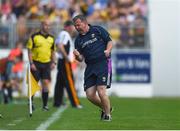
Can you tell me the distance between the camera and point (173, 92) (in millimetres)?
28312

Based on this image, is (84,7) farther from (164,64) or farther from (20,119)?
(20,119)

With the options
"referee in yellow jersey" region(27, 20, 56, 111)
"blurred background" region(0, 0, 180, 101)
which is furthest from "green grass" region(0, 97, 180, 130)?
"blurred background" region(0, 0, 180, 101)

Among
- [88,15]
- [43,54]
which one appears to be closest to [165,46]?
[88,15]

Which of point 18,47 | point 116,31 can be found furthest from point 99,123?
point 116,31

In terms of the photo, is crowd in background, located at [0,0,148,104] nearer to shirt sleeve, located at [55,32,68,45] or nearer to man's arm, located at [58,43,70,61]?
shirt sleeve, located at [55,32,68,45]

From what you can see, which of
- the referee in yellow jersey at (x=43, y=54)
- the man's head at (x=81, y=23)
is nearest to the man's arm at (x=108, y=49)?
the man's head at (x=81, y=23)

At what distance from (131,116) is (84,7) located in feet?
46.3

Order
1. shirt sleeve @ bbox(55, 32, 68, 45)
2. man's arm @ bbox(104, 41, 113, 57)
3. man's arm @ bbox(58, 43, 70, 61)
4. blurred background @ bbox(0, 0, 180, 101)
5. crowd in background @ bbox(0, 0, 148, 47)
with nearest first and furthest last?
1. man's arm @ bbox(104, 41, 113, 57)
2. man's arm @ bbox(58, 43, 70, 61)
3. shirt sleeve @ bbox(55, 32, 68, 45)
4. blurred background @ bbox(0, 0, 180, 101)
5. crowd in background @ bbox(0, 0, 148, 47)

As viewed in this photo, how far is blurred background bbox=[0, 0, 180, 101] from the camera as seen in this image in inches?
1030

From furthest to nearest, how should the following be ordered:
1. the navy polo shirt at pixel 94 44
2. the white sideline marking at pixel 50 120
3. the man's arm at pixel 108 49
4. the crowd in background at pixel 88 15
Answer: the crowd in background at pixel 88 15 → the navy polo shirt at pixel 94 44 → the man's arm at pixel 108 49 → the white sideline marking at pixel 50 120

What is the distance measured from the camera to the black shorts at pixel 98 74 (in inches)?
490

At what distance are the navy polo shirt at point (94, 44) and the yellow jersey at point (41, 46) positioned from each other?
385cm

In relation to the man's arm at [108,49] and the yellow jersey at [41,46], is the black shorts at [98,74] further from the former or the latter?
the yellow jersey at [41,46]

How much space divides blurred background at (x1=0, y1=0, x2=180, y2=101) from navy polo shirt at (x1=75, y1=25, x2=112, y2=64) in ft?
42.3
